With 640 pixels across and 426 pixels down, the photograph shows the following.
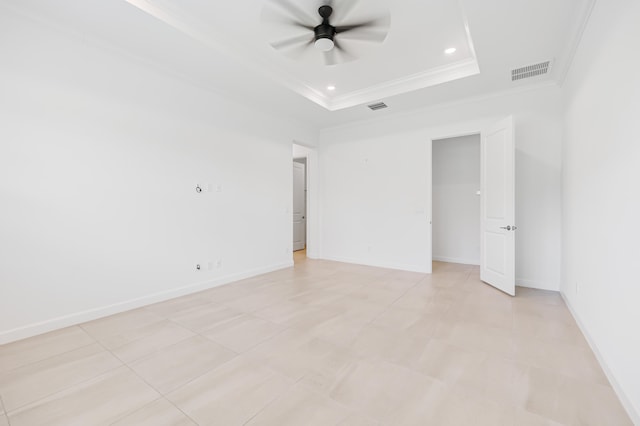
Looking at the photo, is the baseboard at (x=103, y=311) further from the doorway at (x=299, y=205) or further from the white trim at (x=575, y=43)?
the white trim at (x=575, y=43)

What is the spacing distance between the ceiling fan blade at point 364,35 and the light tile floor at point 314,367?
107 inches

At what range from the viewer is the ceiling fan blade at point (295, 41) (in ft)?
8.16

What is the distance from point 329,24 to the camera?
7.90 feet

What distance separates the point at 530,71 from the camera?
11.7ft

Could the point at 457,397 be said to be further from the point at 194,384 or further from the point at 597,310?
the point at 194,384

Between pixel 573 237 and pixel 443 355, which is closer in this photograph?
pixel 443 355

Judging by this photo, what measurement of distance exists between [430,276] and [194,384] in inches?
156

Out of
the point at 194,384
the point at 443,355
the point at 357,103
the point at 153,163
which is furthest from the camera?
the point at 357,103

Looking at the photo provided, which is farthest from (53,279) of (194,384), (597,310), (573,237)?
(573,237)

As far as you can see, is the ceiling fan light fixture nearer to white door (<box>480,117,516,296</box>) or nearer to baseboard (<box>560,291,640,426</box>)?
white door (<box>480,117,516,296</box>)

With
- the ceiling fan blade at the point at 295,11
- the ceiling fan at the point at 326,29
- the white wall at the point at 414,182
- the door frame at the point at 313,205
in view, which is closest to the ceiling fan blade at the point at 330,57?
the ceiling fan at the point at 326,29

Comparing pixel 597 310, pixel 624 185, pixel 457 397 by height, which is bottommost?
pixel 457 397

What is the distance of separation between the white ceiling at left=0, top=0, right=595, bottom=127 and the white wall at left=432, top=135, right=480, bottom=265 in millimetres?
1687

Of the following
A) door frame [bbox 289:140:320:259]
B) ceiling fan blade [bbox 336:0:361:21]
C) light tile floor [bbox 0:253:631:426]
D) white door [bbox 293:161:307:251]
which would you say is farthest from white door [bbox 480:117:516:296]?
white door [bbox 293:161:307:251]
